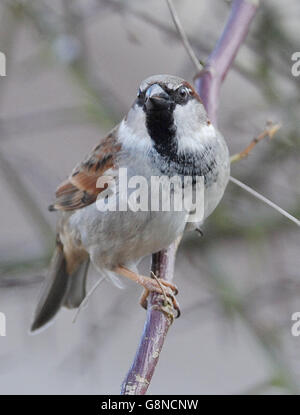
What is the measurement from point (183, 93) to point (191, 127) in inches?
5.6

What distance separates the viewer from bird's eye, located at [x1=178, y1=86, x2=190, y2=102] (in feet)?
7.55

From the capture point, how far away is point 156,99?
2.25m

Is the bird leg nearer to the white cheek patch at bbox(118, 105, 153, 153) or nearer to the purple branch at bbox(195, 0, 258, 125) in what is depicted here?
the white cheek patch at bbox(118, 105, 153, 153)

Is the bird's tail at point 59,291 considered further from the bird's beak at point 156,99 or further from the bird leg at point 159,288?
the bird's beak at point 156,99

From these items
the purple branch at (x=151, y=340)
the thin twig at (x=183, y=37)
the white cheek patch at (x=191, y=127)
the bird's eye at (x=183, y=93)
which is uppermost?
the thin twig at (x=183, y=37)

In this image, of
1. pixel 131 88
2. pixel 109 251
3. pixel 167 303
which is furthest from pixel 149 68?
pixel 167 303

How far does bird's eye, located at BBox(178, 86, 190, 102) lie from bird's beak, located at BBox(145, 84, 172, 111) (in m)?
0.04

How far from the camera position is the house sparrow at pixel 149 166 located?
91.8 inches

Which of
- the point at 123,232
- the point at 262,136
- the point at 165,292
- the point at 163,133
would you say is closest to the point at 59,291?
the point at 123,232

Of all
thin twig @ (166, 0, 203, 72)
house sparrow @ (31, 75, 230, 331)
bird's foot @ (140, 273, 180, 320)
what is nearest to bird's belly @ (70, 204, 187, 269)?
house sparrow @ (31, 75, 230, 331)

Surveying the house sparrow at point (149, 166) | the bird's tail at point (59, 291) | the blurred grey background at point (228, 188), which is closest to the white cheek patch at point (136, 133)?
the house sparrow at point (149, 166)

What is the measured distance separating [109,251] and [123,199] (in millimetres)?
253

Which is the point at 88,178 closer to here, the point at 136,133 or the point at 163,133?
the point at 136,133

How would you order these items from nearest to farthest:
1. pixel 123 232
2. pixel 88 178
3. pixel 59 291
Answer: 1. pixel 123 232
2. pixel 88 178
3. pixel 59 291
